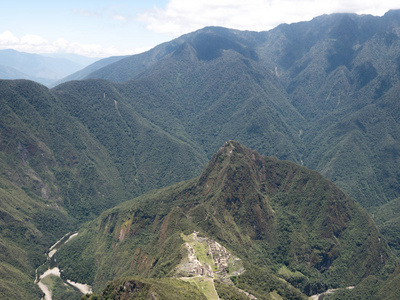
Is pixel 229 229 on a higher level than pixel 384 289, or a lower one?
higher

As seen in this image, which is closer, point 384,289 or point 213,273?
point 213,273

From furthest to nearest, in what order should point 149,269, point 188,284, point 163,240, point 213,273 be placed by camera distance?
point 163,240, point 149,269, point 213,273, point 188,284

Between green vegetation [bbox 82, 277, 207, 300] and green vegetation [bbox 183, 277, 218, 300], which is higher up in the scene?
green vegetation [bbox 82, 277, 207, 300]

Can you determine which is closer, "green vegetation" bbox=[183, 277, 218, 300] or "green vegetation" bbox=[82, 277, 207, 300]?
"green vegetation" bbox=[82, 277, 207, 300]

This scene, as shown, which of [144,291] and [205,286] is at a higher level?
[144,291]

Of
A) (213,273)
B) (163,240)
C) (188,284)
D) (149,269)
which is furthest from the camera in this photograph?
(163,240)

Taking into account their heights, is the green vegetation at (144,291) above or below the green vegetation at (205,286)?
above

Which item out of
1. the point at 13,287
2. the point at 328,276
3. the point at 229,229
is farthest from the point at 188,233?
the point at 13,287

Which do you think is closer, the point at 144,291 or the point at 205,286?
the point at 144,291

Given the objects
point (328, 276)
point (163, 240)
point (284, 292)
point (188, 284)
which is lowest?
point (328, 276)

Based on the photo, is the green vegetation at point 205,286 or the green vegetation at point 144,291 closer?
the green vegetation at point 144,291

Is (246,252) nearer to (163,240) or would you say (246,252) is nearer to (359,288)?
(163,240)
